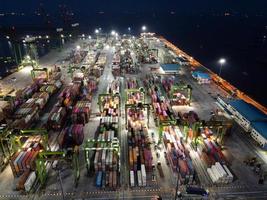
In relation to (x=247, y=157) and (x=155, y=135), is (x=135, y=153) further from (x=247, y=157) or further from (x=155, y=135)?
(x=247, y=157)

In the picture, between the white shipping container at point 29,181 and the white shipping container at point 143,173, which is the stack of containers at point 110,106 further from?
the white shipping container at point 29,181

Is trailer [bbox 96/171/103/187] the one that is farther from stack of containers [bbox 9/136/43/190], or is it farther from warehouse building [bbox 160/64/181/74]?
warehouse building [bbox 160/64/181/74]

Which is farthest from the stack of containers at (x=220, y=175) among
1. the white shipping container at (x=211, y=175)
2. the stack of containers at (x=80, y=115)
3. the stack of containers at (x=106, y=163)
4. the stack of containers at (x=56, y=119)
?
the stack of containers at (x=56, y=119)

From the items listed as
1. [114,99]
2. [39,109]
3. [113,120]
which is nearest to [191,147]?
[113,120]

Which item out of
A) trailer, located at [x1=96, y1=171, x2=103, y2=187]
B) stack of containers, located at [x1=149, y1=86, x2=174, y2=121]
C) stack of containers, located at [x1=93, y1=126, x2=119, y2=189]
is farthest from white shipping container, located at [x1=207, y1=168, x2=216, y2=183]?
trailer, located at [x1=96, y1=171, x2=103, y2=187]

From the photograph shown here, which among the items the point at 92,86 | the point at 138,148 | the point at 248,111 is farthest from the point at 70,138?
the point at 248,111

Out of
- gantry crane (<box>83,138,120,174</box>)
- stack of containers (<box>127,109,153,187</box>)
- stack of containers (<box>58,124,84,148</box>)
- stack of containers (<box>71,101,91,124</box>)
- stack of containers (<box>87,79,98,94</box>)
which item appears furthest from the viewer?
stack of containers (<box>87,79,98,94</box>)
